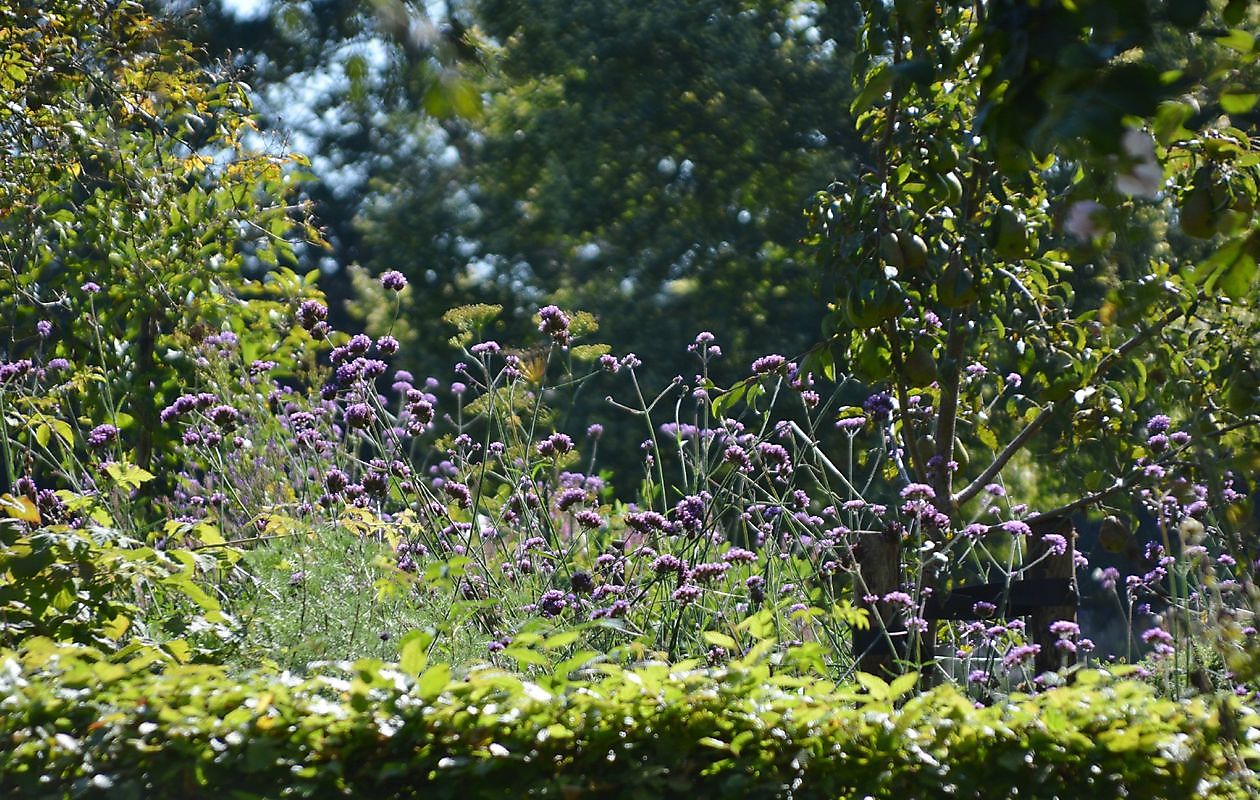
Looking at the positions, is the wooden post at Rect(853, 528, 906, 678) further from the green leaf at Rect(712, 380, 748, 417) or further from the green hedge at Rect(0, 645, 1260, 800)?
the green hedge at Rect(0, 645, 1260, 800)

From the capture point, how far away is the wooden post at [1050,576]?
441 cm

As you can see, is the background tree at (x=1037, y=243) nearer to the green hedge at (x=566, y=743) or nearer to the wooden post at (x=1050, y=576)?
the wooden post at (x=1050, y=576)

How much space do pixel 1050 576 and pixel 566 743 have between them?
2579 mm

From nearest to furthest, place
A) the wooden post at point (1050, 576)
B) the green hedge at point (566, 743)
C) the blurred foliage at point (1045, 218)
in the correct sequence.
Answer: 1. the blurred foliage at point (1045, 218)
2. the green hedge at point (566, 743)
3. the wooden post at point (1050, 576)

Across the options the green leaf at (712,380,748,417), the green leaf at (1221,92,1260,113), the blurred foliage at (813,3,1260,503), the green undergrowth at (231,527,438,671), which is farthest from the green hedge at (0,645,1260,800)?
the green leaf at (712,380,748,417)

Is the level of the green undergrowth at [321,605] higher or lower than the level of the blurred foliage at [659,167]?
lower

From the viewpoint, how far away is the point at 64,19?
6.65m

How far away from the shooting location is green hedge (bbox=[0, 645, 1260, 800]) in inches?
97.5

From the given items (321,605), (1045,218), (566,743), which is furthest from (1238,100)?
(321,605)

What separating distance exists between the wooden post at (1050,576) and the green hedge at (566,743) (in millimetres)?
1700

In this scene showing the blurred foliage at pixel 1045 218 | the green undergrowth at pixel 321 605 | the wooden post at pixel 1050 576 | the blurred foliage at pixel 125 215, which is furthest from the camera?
the blurred foliage at pixel 125 215

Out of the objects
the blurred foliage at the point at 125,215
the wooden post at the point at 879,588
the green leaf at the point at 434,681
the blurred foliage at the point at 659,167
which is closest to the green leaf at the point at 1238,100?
the green leaf at the point at 434,681

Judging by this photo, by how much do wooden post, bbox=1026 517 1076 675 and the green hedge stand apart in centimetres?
170

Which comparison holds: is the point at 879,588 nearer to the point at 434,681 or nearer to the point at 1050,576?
the point at 1050,576
